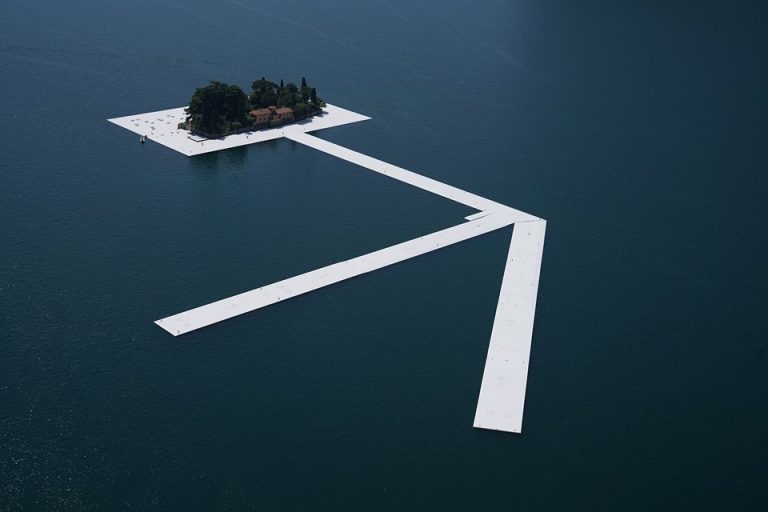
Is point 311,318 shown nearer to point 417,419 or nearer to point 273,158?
point 417,419

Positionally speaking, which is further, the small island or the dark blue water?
the small island

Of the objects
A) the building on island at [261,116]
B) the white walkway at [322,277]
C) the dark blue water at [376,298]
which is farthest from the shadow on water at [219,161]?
the white walkway at [322,277]

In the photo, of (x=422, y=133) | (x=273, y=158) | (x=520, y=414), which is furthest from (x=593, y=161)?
(x=520, y=414)

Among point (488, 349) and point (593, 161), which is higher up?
point (593, 161)

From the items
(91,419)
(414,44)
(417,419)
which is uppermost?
(414,44)

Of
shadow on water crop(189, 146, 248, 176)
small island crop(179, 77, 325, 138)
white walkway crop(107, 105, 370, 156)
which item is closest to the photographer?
shadow on water crop(189, 146, 248, 176)

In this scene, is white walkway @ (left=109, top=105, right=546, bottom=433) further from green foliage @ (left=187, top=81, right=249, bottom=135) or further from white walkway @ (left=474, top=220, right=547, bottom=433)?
green foliage @ (left=187, top=81, right=249, bottom=135)

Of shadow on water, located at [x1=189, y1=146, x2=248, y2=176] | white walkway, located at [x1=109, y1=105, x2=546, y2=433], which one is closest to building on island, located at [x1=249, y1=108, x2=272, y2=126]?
white walkway, located at [x1=109, y1=105, x2=546, y2=433]

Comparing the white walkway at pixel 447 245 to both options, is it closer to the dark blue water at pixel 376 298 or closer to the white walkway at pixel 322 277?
the white walkway at pixel 322 277
